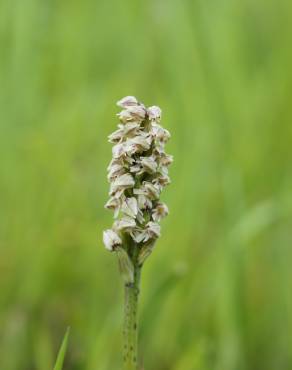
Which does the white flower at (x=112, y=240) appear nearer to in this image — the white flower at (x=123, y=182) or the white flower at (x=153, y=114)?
the white flower at (x=123, y=182)

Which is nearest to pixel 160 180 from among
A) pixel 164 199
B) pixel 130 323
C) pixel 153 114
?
pixel 153 114

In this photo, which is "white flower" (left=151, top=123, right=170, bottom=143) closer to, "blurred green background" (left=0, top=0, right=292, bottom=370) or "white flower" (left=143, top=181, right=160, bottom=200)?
"white flower" (left=143, top=181, right=160, bottom=200)

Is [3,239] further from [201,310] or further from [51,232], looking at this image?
[201,310]

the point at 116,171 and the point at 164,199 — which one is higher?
the point at 164,199

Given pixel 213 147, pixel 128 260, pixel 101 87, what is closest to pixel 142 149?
pixel 128 260

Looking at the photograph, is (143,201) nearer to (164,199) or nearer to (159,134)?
(159,134)
